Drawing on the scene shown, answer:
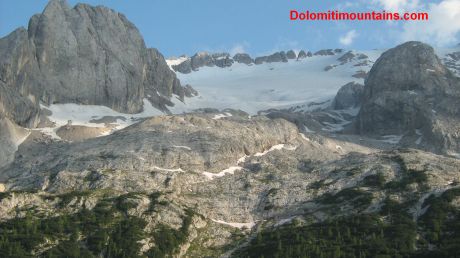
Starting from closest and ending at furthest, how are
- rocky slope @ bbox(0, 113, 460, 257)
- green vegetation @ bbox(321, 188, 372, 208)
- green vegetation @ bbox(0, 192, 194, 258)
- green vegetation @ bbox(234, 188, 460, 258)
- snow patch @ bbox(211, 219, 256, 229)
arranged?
1. green vegetation @ bbox(234, 188, 460, 258)
2. green vegetation @ bbox(0, 192, 194, 258)
3. rocky slope @ bbox(0, 113, 460, 257)
4. snow patch @ bbox(211, 219, 256, 229)
5. green vegetation @ bbox(321, 188, 372, 208)

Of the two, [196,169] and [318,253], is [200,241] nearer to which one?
[318,253]

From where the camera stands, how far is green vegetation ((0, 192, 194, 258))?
461 ft

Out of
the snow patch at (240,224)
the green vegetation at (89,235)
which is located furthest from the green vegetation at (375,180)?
the green vegetation at (89,235)

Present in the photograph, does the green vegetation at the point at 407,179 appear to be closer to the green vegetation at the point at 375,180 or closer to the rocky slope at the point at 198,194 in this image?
the rocky slope at the point at 198,194

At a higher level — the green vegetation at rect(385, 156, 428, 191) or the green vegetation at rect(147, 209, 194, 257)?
the green vegetation at rect(385, 156, 428, 191)

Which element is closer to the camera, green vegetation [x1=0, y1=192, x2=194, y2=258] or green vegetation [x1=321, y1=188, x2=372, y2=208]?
green vegetation [x1=0, y1=192, x2=194, y2=258]

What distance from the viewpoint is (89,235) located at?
5807 inches

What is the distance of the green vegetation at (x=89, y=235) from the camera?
140m

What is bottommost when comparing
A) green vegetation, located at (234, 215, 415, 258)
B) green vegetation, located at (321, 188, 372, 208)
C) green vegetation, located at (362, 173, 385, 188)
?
green vegetation, located at (234, 215, 415, 258)

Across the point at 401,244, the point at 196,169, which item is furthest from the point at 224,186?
the point at 401,244

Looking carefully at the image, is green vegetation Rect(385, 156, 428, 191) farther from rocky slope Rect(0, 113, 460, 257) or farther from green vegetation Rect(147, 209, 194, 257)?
green vegetation Rect(147, 209, 194, 257)

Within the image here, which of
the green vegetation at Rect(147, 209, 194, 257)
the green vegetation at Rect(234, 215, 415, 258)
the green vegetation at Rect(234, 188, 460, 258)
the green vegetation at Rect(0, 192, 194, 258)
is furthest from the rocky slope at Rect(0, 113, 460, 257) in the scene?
the green vegetation at Rect(234, 215, 415, 258)

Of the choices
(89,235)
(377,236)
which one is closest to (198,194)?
(89,235)

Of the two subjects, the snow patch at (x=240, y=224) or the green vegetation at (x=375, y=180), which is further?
the green vegetation at (x=375, y=180)
